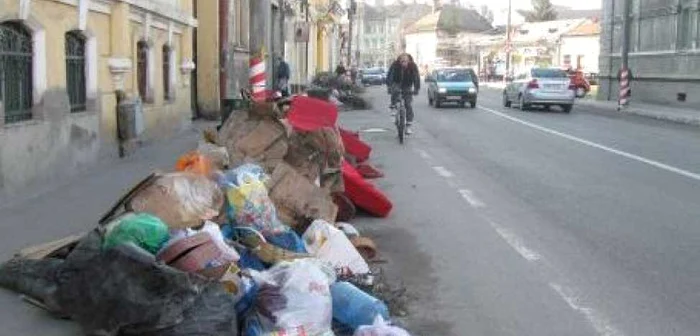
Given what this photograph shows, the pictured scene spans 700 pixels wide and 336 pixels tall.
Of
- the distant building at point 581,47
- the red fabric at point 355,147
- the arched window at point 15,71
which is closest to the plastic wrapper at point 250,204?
the arched window at point 15,71

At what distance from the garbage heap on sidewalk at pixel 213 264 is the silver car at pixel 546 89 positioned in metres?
24.0

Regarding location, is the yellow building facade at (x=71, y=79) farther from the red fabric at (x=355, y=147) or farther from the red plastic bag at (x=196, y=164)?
the red fabric at (x=355, y=147)

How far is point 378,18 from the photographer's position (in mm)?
170125

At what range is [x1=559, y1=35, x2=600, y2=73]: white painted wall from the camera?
295 ft

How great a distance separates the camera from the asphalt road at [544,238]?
19.9 ft

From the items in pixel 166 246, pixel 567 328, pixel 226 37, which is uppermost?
pixel 226 37

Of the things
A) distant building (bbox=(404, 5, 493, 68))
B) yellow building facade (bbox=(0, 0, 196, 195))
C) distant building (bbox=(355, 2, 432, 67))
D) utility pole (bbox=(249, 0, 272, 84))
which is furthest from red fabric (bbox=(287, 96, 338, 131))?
distant building (bbox=(355, 2, 432, 67))

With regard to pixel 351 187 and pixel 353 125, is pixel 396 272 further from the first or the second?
pixel 353 125

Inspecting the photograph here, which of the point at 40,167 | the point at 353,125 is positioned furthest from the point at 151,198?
the point at 353,125

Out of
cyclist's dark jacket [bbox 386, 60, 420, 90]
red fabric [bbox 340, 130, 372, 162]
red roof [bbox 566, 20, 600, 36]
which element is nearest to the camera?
red fabric [bbox 340, 130, 372, 162]

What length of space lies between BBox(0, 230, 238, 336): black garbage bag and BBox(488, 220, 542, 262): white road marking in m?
3.37

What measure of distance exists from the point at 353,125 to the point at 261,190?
16.5 metres

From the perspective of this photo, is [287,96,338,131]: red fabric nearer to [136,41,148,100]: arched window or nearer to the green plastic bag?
the green plastic bag

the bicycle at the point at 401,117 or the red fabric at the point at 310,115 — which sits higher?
the red fabric at the point at 310,115
